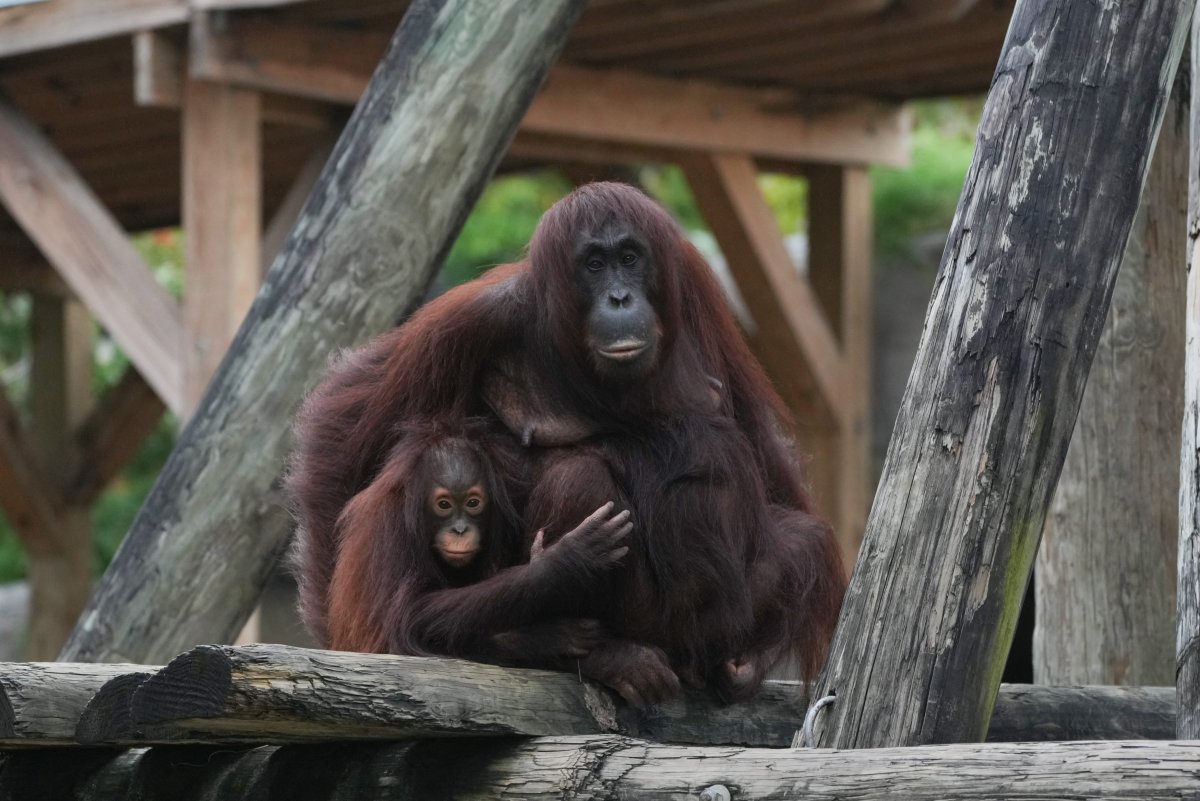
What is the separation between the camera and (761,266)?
8031 mm

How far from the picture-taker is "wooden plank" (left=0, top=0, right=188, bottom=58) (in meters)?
6.00

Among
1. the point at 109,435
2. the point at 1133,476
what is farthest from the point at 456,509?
the point at 109,435

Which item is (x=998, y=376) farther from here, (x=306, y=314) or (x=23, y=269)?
(x=23, y=269)

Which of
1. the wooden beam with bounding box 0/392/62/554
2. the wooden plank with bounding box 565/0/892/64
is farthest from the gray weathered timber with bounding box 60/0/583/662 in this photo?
the wooden beam with bounding box 0/392/62/554

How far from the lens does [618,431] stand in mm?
3518

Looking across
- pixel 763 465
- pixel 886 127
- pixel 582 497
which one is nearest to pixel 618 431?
pixel 582 497

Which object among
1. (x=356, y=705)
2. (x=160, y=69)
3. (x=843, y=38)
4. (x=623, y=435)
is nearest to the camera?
(x=356, y=705)

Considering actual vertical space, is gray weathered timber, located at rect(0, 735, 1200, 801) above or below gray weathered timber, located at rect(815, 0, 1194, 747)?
below

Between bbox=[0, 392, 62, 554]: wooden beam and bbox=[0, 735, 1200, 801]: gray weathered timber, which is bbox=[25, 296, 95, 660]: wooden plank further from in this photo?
bbox=[0, 735, 1200, 801]: gray weathered timber

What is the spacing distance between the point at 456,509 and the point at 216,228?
2802mm

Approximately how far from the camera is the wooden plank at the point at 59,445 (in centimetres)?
967

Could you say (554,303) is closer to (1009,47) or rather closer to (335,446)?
(335,446)

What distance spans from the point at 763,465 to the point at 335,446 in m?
0.97

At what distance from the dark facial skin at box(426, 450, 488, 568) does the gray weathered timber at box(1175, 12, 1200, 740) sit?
133cm
